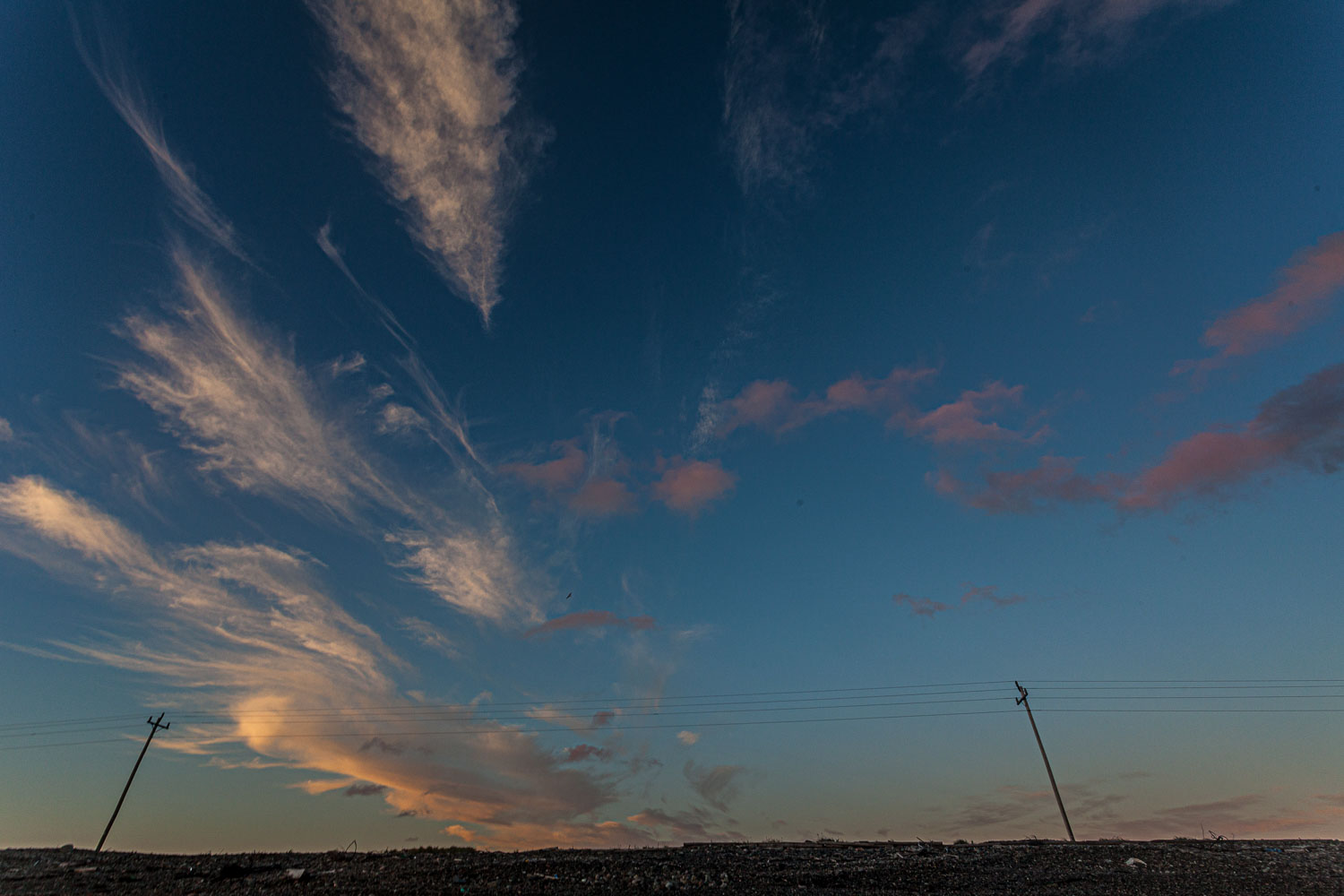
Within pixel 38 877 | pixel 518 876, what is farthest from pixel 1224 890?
pixel 38 877

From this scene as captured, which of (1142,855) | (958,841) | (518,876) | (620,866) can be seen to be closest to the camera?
(518,876)

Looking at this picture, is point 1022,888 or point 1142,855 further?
point 1142,855

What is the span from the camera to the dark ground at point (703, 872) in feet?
59.6

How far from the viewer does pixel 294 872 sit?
1916 centimetres

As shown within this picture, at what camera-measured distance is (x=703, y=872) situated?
65.0ft

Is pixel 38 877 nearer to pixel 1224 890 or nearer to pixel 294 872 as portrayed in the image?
pixel 294 872

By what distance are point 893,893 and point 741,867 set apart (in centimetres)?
515

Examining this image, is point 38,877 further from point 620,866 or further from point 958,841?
point 958,841

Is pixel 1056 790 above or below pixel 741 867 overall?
above

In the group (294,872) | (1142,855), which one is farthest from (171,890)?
(1142,855)

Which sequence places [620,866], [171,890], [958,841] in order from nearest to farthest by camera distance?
1. [171,890]
2. [620,866]
3. [958,841]

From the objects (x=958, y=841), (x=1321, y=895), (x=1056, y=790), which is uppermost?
(x=1056, y=790)

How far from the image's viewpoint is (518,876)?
19.0 metres

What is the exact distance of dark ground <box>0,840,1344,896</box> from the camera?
59.6 ft
